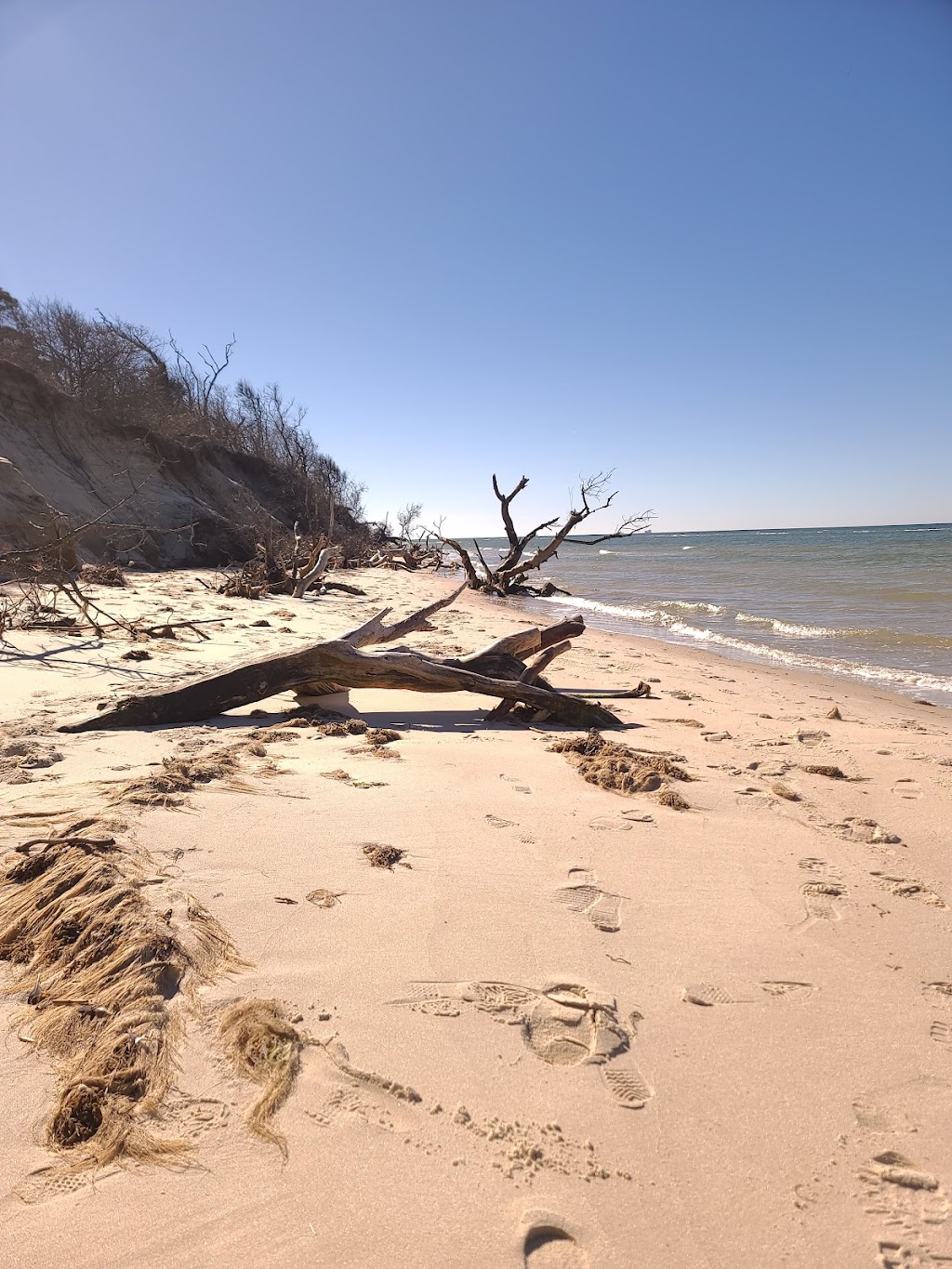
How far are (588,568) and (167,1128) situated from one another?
29755mm

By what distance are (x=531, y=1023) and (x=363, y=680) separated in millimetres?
2971

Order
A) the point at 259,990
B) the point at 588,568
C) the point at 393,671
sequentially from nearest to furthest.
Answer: the point at 259,990 → the point at 393,671 → the point at 588,568

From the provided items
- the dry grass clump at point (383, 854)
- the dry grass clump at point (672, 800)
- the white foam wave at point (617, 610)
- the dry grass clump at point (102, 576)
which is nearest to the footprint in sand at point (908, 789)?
the dry grass clump at point (672, 800)

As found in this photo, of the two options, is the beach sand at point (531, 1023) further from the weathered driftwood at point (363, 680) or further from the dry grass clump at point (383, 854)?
the weathered driftwood at point (363, 680)

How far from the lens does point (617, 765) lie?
329 centimetres

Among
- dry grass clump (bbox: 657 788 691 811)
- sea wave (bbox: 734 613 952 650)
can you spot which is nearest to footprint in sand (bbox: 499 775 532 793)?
dry grass clump (bbox: 657 788 691 811)

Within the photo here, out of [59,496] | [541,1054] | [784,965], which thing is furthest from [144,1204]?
[59,496]

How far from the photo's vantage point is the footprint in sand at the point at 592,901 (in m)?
1.97

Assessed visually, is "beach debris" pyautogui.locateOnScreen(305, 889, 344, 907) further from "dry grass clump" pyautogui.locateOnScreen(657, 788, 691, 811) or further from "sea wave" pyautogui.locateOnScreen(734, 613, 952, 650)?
"sea wave" pyautogui.locateOnScreen(734, 613, 952, 650)

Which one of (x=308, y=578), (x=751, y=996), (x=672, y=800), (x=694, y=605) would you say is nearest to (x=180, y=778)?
(x=672, y=800)

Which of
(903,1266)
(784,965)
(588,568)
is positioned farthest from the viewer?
(588,568)

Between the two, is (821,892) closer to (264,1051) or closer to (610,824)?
(610,824)

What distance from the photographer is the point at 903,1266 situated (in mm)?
1059

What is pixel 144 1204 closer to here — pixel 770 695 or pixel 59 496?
pixel 770 695
